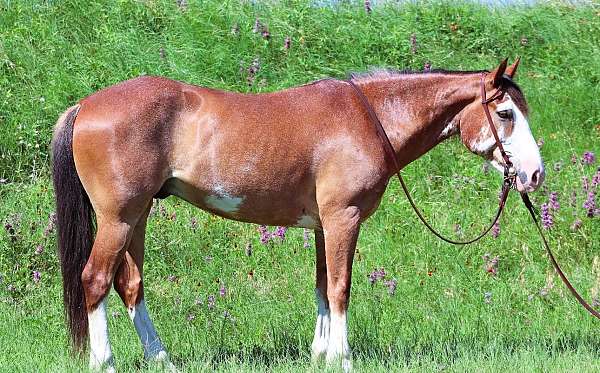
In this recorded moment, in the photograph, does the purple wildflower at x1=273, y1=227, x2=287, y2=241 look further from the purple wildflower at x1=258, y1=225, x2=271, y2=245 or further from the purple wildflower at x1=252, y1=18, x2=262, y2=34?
the purple wildflower at x1=252, y1=18, x2=262, y2=34

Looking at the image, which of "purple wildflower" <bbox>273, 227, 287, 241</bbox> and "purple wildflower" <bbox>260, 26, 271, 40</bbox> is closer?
"purple wildflower" <bbox>273, 227, 287, 241</bbox>

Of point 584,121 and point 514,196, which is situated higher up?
point 584,121

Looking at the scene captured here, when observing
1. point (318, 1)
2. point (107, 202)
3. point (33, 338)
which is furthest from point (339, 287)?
point (318, 1)

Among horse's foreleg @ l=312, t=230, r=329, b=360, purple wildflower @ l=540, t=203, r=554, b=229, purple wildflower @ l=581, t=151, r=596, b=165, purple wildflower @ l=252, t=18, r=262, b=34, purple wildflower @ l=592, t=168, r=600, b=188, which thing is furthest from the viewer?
purple wildflower @ l=252, t=18, r=262, b=34

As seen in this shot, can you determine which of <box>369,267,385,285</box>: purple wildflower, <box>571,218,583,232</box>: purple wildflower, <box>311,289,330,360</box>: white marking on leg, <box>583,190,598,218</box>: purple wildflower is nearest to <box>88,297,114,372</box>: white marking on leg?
<box>311,289,330,360</box>: white marking on leg

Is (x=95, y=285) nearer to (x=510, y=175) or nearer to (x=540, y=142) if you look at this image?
(x=510, y=175)

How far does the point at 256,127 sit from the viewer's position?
566 cm

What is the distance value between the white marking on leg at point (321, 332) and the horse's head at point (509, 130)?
147 centimetres

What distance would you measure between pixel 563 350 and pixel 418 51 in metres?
5.50

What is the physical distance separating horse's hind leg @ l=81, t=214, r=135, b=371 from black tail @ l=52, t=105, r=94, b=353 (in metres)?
0.19

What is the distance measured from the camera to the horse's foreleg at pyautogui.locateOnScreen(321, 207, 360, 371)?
18.6 feet

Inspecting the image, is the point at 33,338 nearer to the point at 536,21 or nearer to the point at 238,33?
the point at 238,33

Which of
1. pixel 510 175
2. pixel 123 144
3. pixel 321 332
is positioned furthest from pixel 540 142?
pixel 123 144

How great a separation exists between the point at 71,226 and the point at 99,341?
76 centimetres
